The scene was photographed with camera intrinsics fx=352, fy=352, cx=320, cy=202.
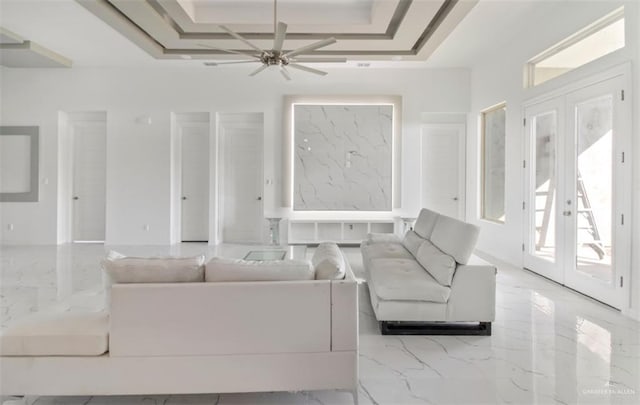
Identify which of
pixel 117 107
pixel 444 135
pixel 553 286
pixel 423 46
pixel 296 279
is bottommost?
pixel 553 286

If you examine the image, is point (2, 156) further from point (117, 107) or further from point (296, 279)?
point (296, 279)

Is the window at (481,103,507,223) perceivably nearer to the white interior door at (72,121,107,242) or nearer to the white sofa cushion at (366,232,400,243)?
the white sofa cushion at (366,232,400,243)

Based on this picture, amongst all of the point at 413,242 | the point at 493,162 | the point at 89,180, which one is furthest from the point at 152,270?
the point at 89,180

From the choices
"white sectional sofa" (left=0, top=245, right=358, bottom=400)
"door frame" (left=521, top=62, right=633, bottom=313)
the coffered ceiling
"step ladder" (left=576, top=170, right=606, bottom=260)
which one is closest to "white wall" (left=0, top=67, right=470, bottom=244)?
the coffered ceiling

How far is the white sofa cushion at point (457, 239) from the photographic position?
2.78 metres

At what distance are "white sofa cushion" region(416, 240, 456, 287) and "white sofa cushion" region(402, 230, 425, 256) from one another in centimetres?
43

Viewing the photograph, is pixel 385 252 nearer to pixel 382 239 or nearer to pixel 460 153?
pixel 382 239

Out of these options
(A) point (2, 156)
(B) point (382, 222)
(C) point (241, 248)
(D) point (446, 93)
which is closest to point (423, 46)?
(D) point (446, 93)

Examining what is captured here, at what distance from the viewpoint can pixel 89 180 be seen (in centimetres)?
701

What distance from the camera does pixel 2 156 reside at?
259 inches

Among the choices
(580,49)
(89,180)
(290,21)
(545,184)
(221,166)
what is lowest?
(545,184)

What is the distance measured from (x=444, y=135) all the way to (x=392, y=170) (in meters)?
1.33

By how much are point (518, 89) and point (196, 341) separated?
534cm

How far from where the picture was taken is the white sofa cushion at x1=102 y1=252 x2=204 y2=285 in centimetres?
185
